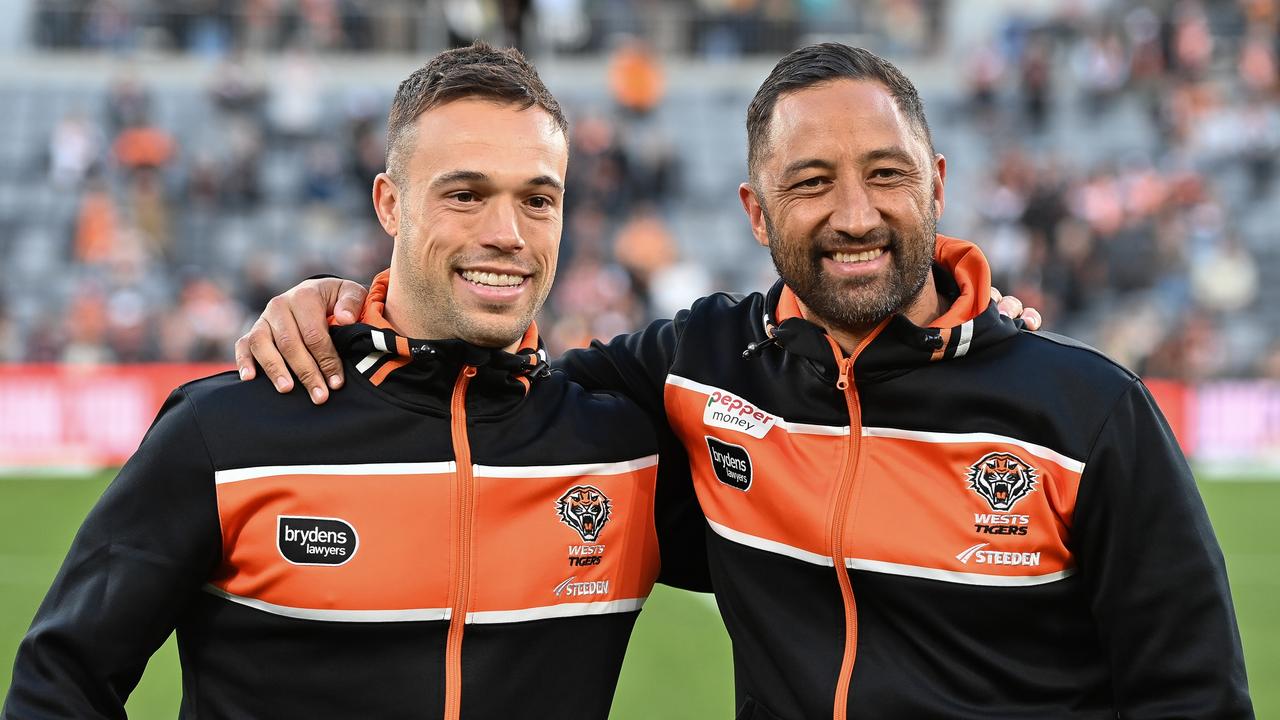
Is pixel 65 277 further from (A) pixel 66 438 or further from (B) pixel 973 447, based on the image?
(B) pixel 973 447

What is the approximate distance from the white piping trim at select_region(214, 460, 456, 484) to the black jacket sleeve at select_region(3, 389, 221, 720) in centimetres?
8

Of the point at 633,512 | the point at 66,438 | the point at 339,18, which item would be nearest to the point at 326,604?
the point at 633,512

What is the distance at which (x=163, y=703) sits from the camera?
7266mm

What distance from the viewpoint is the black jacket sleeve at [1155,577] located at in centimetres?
278

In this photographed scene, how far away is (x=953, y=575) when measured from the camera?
2971 mm

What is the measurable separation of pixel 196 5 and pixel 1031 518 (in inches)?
899

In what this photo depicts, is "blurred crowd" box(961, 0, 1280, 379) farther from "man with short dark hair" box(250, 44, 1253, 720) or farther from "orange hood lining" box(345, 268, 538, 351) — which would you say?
"orange hood lining" box(345, 268, 538, 351)

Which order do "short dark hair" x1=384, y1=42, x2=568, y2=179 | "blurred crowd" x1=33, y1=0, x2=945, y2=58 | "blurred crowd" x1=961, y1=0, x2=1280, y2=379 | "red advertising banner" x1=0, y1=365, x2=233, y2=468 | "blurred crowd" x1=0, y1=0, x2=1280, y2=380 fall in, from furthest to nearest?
1. "blurred crowd" x1=33, y1=0, x2=945, y2=58
2. "blurred crowd" x1=961, y1=0, x2=1280, y2=379
3. "blurred crowd" x1=0, y1=0, x2=1280, y2=380
4. "red advertising banner" x1=0, y1=365, x2=233, y2=468
5. "short dark hair" x1=384, y1=42, x2=568, y2=179

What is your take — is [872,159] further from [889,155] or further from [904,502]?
[904,502]

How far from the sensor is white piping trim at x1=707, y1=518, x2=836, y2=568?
3068mm

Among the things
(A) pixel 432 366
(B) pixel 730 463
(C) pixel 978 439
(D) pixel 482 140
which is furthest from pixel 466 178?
(C) pixel 978 439

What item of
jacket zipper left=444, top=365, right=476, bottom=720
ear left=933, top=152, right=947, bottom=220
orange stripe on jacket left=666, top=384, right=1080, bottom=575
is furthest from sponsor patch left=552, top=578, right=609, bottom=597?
ear left=933, top=152, right=947, bottom=220

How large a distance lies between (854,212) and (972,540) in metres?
0.71

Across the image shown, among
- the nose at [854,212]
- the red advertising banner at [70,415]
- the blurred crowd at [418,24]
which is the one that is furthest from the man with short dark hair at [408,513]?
the blurred crowd at [418,24]
